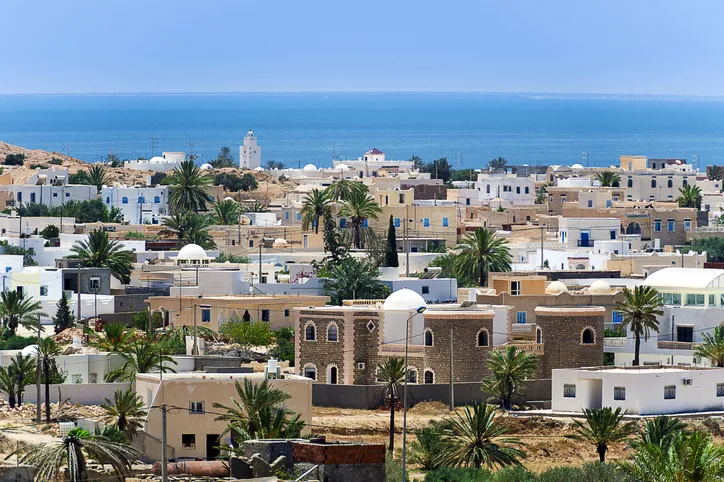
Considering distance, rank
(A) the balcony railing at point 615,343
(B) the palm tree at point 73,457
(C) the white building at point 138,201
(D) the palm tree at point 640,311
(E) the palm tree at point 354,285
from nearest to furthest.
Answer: (B) the palm tree at point 73,457 → (D) the palm tree at point 640,311 → (A) the balcony railing at point 615,343 → (E) the palm tree at point 354,285 → (C) the white building at point 138,201

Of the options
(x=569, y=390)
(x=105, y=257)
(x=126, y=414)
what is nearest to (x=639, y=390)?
(x=569, y=390)

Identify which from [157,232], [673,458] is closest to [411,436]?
[673,458]

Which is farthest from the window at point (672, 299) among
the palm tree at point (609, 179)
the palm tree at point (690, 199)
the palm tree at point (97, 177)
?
the palm tree at point (609, 179)

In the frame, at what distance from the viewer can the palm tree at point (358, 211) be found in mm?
90750

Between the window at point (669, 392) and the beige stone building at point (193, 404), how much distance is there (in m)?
11.4

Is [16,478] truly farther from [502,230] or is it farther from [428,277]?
[502,230]

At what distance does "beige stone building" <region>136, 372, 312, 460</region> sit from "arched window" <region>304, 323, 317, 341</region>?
899cm

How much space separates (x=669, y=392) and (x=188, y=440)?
1525 centimetres

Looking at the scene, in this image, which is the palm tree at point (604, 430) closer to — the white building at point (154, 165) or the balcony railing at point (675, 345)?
the balcony railing at point (675, 345)

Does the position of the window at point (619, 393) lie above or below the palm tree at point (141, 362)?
below

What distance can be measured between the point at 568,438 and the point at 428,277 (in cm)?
2110

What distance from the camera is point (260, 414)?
46125 mm

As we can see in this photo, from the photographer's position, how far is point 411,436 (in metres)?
55.0

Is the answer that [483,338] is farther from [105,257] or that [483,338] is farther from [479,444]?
[105,257]
